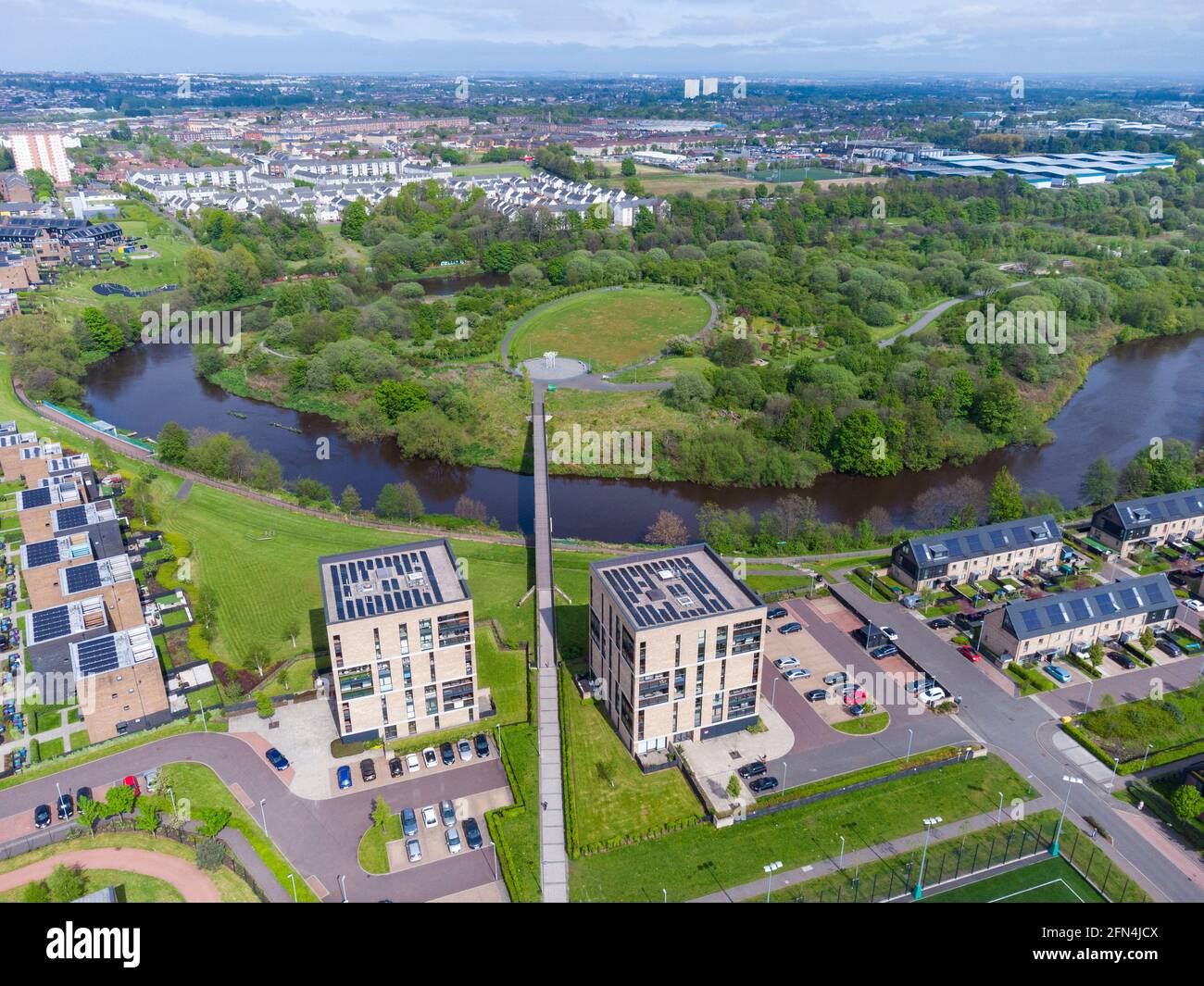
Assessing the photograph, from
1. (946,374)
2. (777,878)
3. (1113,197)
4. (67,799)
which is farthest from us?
(1113,197)

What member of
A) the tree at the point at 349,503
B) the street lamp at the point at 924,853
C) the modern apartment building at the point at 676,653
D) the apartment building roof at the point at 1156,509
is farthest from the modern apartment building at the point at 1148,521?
the tree at the point at 349,503

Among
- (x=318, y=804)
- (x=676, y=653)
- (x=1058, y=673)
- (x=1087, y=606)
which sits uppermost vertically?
(x=676, y=653)

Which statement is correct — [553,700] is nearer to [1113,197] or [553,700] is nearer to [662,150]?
[1113,197]

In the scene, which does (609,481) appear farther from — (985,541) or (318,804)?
(318,804)

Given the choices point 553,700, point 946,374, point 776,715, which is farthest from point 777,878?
point 946,374

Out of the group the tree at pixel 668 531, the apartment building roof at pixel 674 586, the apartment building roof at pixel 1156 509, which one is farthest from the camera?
the tree at pixel 668 531

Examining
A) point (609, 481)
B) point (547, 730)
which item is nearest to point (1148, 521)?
point (609, 481)

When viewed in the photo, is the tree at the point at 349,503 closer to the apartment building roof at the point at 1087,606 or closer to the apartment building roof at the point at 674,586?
the apartment building roof at the point at 674,586
